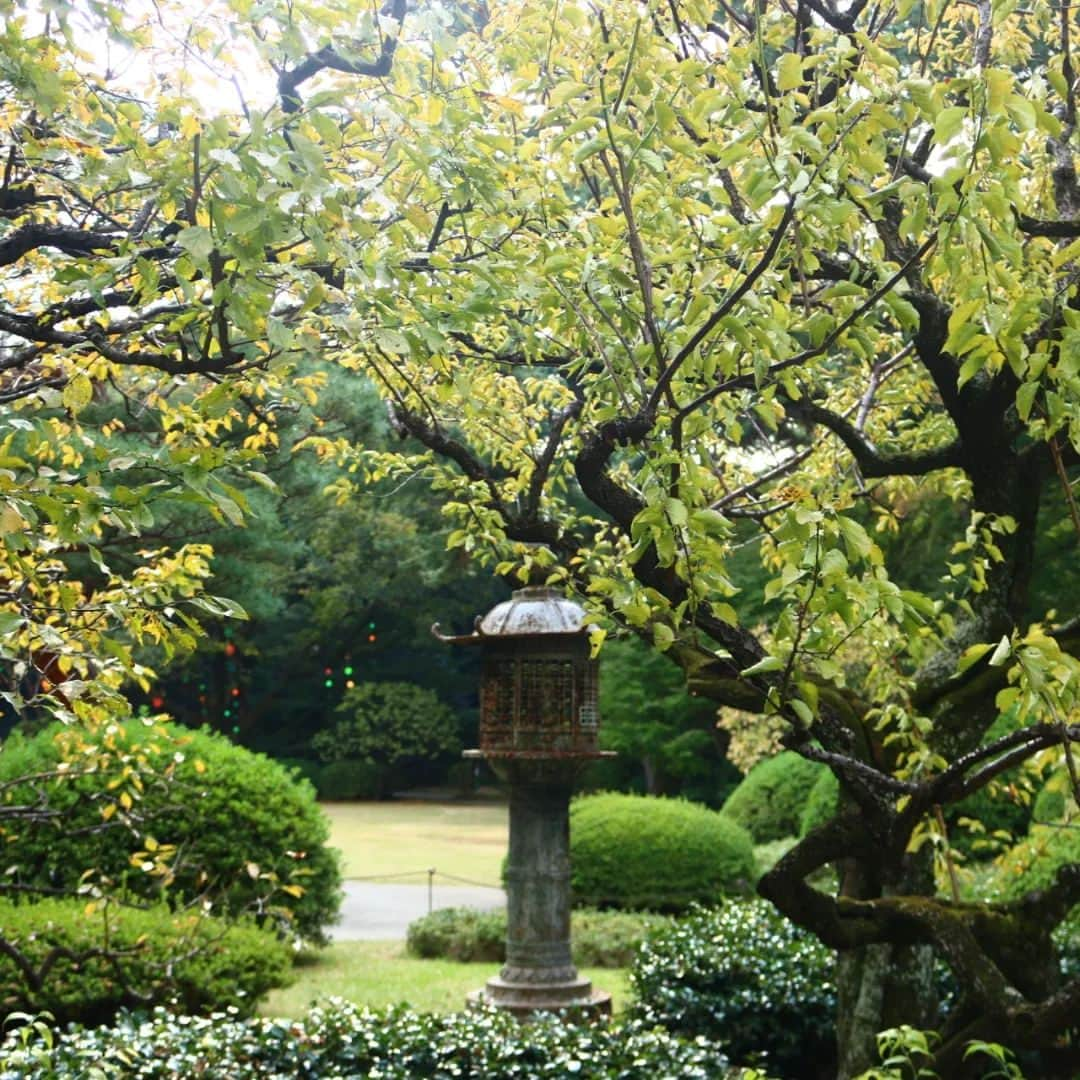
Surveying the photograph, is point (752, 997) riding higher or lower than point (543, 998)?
higher

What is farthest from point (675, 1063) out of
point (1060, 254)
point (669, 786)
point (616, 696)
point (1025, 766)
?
point (669, 786)

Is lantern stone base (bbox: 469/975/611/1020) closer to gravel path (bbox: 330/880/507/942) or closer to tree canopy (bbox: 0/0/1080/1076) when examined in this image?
tree canopy (bbox: 0/0/1080/1076)

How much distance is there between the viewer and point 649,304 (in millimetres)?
2943

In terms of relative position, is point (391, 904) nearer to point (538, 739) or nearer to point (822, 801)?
point (822, 801)

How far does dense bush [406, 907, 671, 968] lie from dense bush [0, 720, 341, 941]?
1273 mm

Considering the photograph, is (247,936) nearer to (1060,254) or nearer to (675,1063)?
(675,1063)

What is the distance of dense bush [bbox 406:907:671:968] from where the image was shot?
11055mm

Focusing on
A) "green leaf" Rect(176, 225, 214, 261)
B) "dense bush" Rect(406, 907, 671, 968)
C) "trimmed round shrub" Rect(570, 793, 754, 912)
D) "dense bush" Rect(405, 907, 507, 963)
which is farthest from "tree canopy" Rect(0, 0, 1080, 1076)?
"trimmed round shrub" Rect(570, 793, 754, 912)

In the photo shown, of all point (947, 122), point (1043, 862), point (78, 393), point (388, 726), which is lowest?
point (1043, 862)

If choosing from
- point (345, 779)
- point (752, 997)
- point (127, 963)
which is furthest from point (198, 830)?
point (345, 779)


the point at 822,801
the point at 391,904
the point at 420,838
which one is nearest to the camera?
the point at 822,801

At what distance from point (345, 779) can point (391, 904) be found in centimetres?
1383

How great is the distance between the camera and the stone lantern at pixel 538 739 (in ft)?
28.0

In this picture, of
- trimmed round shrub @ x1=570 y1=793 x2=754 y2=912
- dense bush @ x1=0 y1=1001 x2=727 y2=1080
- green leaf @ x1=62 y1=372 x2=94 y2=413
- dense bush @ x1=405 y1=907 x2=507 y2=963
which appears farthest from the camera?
trimmed round shrub @ x1=570 y1=793 x2=754 y2=912
